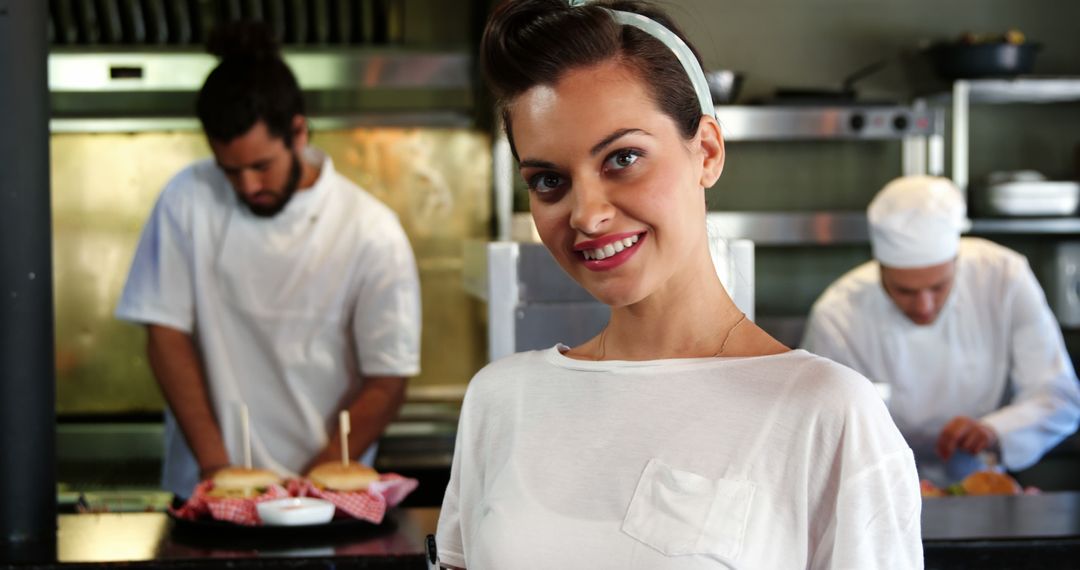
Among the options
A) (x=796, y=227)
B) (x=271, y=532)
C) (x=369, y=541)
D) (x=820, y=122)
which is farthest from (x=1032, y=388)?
(x=271, y=532)

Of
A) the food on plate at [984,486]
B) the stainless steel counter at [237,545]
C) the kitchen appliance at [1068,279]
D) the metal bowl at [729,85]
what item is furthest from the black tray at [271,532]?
the kitchen appliance at [1068,279]

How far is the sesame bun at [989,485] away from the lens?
8.45 ft

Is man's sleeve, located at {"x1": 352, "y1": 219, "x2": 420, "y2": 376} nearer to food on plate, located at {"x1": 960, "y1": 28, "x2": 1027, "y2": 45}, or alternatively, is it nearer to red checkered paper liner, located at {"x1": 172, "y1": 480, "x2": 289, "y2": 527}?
red checkered paper liner, located at {"x1": 172, "y1": 480, "x2": 289, "y2": 527}

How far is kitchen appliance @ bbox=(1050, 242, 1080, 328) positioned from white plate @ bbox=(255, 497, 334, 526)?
3.33 m

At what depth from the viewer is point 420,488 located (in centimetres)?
373

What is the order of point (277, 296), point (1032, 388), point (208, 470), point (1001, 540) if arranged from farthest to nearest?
point (1032, 388) → point (277, 296) → point (208, 470) → point (1001, 540)

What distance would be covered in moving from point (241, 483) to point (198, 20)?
237 centimetres

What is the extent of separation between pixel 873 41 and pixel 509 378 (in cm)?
357

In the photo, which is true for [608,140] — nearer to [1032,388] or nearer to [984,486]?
[984,486]

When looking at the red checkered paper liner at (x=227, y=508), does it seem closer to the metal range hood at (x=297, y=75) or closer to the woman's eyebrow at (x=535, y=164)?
the woman's eyebrow at (x=535, y=164)

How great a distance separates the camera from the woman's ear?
121 centimetres

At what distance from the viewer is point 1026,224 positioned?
4113 mm

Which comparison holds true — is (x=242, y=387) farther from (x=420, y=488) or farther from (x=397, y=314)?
(x=420, y=488)

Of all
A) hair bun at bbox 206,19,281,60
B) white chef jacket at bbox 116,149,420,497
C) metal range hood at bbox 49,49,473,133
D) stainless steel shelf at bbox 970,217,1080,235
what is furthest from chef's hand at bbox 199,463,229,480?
stainless steel shelf at bbox 970,217,1080,235
